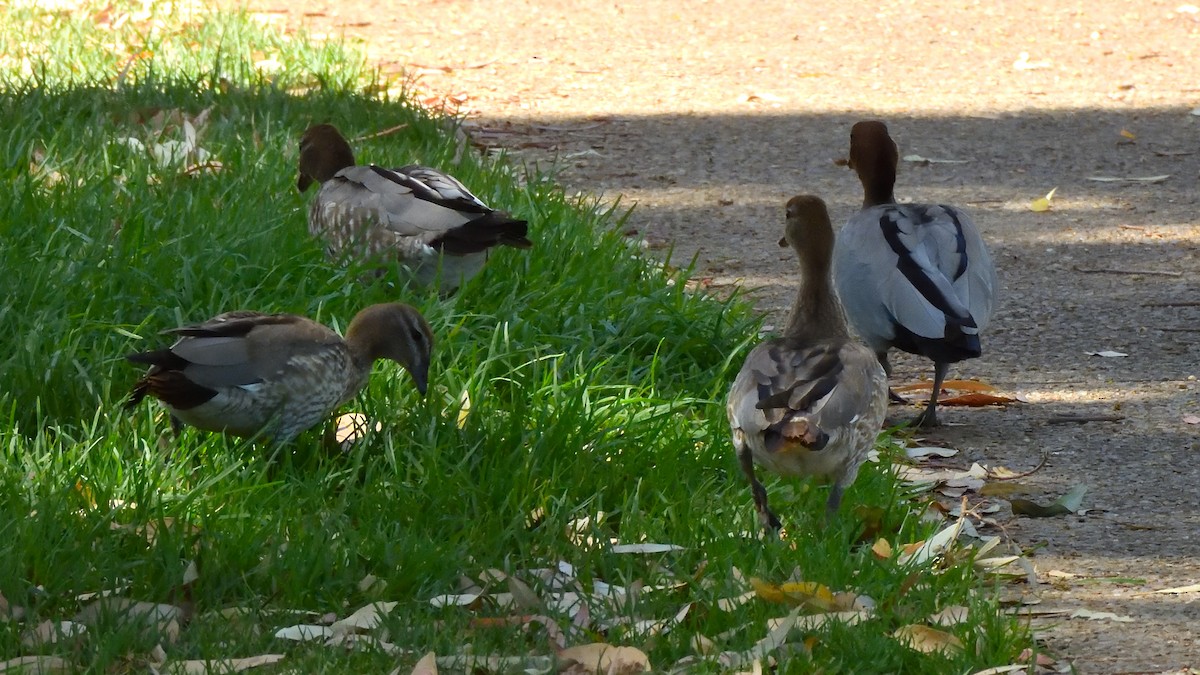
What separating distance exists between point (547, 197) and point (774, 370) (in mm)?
2924

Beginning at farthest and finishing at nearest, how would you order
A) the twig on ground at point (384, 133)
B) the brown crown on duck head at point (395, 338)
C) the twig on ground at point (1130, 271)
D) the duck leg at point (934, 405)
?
the twig on ground at point (384, 133)
the twig on ground at point (1130, 271)
the duck leg at point (934, 405)
the brown crown on duck head at point (395, 338)

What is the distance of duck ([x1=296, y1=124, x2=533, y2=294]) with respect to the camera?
585 centimetres

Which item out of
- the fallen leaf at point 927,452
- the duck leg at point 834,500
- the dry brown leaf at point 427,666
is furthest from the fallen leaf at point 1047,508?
the dry brown leaf at point 427,666

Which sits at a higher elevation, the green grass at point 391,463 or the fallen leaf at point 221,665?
the green grass at point 391,463

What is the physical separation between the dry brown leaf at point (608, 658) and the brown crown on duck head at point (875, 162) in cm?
324

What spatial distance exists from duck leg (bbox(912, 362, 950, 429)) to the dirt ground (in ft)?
0.14

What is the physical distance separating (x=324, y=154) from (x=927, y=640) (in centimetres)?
390

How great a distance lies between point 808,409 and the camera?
427 cm

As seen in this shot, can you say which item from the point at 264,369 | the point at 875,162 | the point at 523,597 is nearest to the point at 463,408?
the point at 264,369

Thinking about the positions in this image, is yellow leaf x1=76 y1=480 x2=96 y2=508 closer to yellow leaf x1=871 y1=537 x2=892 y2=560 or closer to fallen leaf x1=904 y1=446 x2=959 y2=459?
yellow leaf x1=871 y1=537 x2=892 y2=560

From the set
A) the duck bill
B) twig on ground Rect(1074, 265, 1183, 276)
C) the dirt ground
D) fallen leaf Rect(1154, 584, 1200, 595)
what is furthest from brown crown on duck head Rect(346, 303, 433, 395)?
twig on ground Rect(1074, 265, 1183, 276)

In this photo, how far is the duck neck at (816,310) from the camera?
Result: 4.88 metres

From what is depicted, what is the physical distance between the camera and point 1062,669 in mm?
3771

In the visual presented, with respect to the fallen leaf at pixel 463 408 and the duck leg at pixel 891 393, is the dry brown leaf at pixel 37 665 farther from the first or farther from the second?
the duck leg at pixel 891 393
